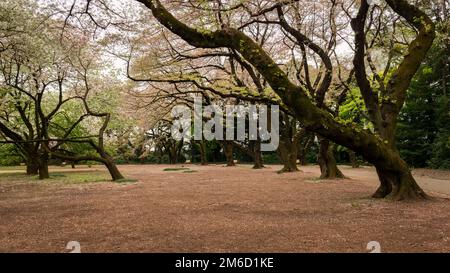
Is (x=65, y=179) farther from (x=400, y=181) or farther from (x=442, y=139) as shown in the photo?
(x=442, y=139)

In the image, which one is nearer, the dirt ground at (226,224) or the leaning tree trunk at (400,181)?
the dirt ground at (226,224)

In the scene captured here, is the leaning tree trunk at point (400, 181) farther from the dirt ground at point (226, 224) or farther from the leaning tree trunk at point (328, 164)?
the leaning tree trunk at point (328, 164)

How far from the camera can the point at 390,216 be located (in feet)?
25.9

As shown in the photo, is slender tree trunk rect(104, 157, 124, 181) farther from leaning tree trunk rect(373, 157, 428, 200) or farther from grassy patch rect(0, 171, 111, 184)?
leaning tree trunk rect(373, 157, 428, 200)

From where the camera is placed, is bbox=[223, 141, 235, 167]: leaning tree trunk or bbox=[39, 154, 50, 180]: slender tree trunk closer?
bbox=[39, 154, 50, 180]: slender tree trunk

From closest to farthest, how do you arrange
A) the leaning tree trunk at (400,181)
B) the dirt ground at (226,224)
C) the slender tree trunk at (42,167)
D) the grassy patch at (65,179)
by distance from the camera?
the dirt ground at (226,224) → the leaning tree trunk at (400,181) → the grassy patch at (65,179) → the slender tree trunk at (42,167)

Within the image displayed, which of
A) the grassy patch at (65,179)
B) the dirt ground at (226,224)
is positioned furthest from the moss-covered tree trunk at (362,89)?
the grassy patch at (65,179)

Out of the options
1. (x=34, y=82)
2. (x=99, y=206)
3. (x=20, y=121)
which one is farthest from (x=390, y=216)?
(x=20, y=121)
